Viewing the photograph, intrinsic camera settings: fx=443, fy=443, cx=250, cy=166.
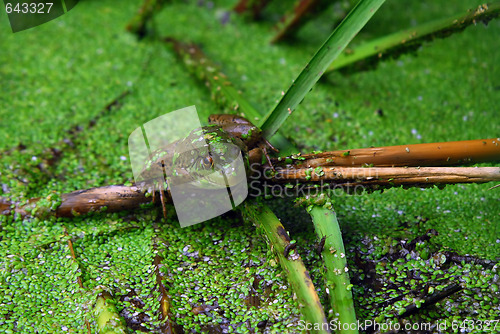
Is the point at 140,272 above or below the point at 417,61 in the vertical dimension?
Answer: below

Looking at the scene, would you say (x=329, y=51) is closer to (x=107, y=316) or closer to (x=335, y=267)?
(x=335, y=267)

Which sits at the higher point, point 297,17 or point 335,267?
point 297,17

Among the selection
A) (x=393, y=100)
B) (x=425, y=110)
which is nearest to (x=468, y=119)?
(x=425, y=110)

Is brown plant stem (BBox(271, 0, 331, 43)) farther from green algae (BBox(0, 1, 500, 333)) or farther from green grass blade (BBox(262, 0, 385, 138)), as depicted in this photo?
green grass blade (BBox(262, 0, 385, 138))

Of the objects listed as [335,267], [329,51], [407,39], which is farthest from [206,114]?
[335,267]

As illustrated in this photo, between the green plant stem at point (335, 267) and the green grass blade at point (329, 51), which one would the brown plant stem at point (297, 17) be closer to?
the green grass blade at point (329, 51)

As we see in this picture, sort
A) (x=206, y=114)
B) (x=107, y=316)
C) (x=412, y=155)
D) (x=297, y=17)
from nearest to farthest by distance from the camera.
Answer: (x=107, y=316) → (x=412, y=155) → (x=206, y=114) → (x=297, y=17)

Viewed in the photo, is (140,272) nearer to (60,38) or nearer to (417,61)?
(60,38)

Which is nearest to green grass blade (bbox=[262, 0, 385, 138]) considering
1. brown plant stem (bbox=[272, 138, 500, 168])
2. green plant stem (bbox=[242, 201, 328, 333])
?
brown plant stem (bbox=[272, 138, 500, 168])
